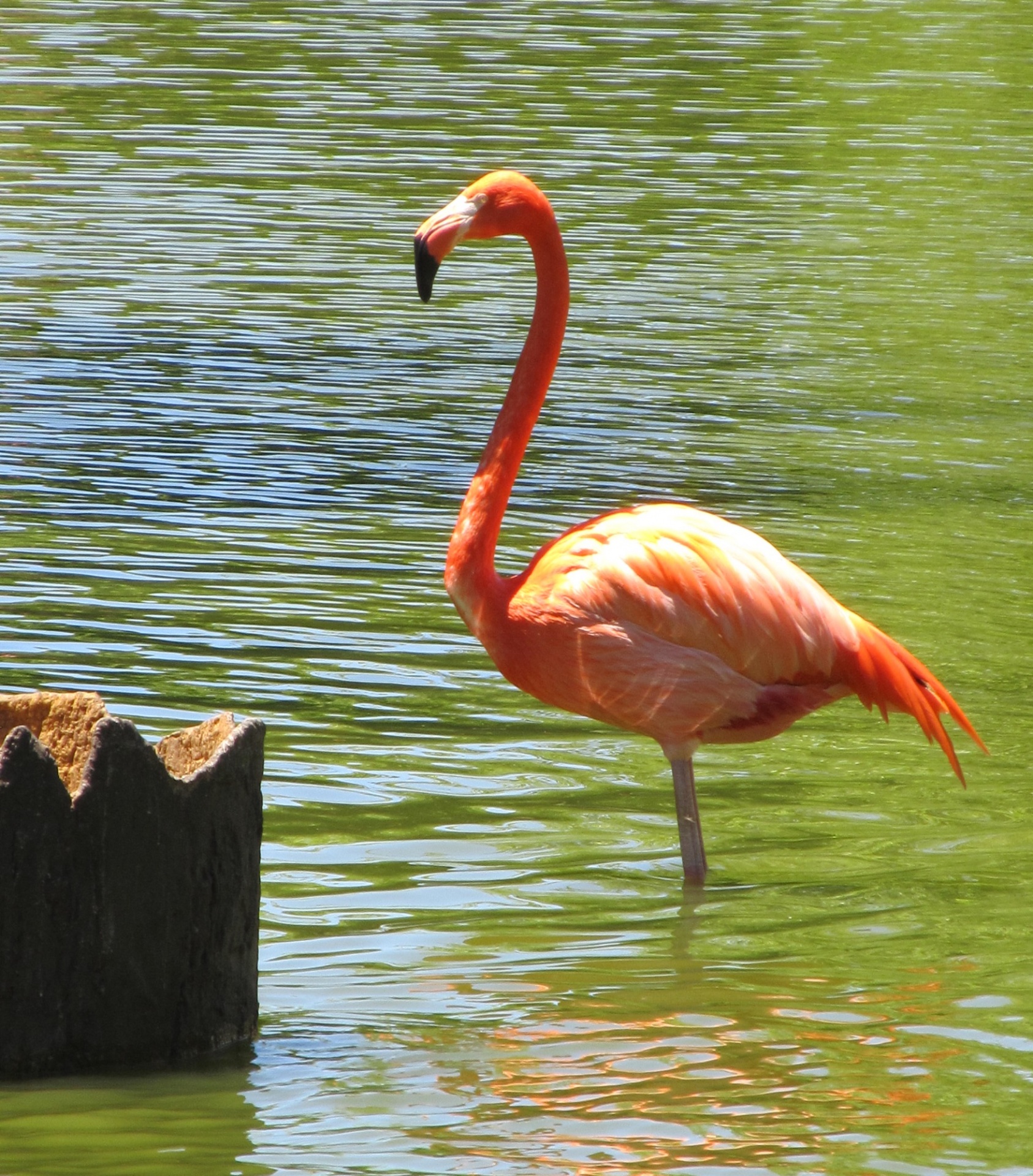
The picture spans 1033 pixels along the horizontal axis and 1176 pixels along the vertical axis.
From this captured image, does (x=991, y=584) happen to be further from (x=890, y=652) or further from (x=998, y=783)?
(x=890, y=652)

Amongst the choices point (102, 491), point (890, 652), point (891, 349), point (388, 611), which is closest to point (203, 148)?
point (891, 349)

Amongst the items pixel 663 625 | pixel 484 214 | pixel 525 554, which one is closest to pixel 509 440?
pixel 484 214

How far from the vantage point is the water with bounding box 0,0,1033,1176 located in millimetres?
4273

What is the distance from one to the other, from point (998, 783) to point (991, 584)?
2220 mm

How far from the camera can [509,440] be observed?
5840 millimetres

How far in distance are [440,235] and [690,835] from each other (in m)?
1.65

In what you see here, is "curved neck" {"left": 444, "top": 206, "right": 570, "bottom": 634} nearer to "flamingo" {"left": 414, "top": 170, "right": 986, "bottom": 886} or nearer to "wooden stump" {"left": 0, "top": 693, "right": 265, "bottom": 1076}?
"flamingo" {"left": 414, "top": 170, "right": 986, "bottom": 886}

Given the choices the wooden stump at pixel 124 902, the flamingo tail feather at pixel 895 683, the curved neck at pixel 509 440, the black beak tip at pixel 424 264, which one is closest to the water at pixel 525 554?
the wooden stump at pixel 124 902

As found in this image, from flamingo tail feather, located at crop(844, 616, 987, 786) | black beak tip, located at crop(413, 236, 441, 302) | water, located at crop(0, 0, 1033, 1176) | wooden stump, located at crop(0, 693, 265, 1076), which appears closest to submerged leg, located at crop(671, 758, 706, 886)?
water, located at crop(0, 0, 1033, 1176)

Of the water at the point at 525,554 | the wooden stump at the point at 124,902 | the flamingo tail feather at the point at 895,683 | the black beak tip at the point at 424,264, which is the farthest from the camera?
the flamingo tail feather at the point at 895,683

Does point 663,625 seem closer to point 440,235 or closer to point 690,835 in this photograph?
point 690,835

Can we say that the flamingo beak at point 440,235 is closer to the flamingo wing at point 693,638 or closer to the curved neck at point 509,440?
the curved neck at point 509,440

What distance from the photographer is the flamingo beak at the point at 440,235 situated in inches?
215

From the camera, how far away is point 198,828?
416 centimetres
